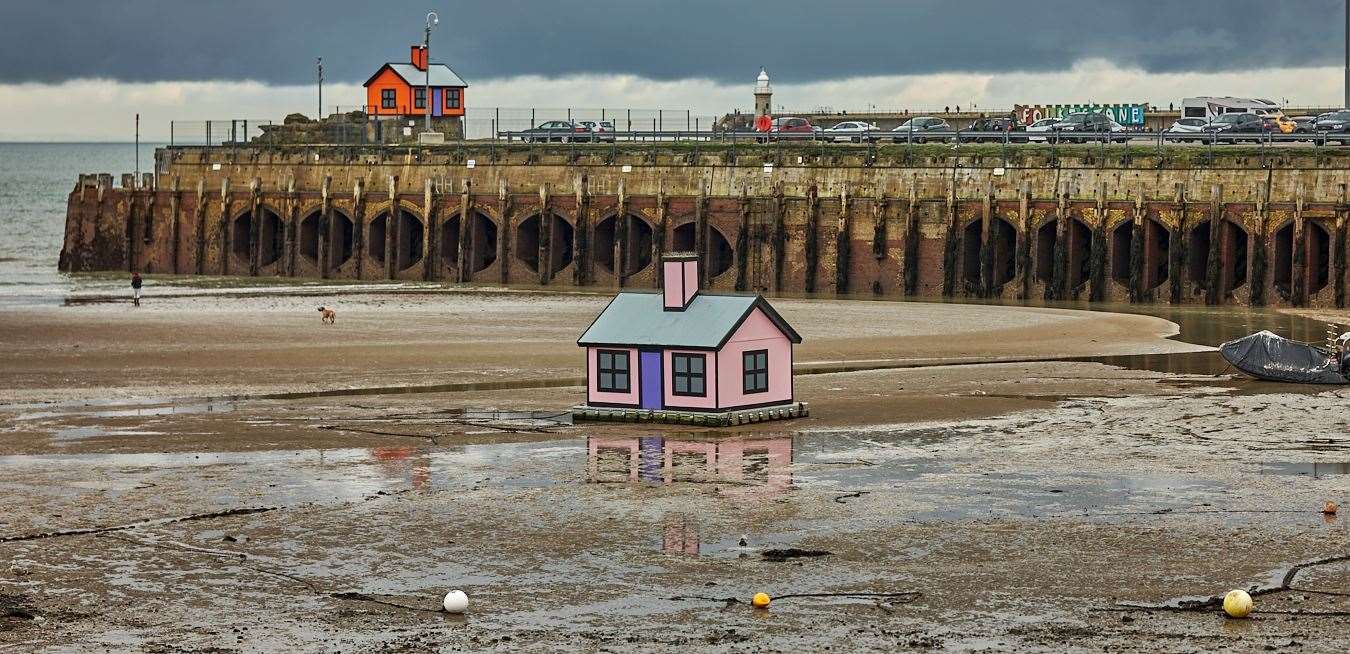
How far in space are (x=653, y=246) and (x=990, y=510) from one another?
4609cm

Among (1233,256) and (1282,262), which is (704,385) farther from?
(1233,256)

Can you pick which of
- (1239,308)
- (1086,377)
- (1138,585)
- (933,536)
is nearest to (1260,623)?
(1138,585)

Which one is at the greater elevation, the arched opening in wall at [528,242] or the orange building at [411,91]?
the orange building at [411,91]

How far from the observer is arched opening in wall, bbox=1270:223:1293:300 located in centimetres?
6412

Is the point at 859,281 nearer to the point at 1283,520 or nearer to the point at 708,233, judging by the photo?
the point at 708,233

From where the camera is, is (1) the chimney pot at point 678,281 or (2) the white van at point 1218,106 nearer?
(1) the chimney pot at point 678,281

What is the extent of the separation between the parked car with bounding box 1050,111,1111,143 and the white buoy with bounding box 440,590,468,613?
55.9 m

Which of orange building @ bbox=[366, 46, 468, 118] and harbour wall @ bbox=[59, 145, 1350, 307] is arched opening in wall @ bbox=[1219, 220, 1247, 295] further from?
orange building @ bbox=[366, 46, 468, 118]

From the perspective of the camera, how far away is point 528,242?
77.6 m

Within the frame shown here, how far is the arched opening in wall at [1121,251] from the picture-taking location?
67.5 metres

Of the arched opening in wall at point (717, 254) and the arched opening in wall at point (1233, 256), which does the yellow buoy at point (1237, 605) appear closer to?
the arched opening in wall at point (1233, 256)

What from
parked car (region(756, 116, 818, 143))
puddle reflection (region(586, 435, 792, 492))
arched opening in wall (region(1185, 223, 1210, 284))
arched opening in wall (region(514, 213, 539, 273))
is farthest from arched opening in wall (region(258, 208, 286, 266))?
puddle reflection (region(586, 435, 792, 492))

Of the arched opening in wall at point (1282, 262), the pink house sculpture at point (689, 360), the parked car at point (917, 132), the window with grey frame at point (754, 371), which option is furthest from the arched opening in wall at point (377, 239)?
the window with grey frame at point (754, 371)

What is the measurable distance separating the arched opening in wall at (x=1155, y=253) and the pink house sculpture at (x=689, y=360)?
31708mm
